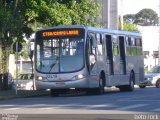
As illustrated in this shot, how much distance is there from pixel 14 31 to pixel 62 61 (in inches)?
207

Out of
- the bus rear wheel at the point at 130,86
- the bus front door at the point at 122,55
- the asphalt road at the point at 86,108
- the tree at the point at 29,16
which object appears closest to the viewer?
the asphalt road at the point at 86,108

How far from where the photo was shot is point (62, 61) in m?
30.8

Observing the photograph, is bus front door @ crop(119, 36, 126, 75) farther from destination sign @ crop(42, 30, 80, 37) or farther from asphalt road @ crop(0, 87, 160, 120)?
asphalt road @ crop(0, 87, 160, 120)

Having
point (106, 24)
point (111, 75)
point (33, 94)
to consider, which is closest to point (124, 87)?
point (111, 75)

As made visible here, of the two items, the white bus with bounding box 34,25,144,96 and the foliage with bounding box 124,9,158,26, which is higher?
the foliage with bounding box 124,9,158,26

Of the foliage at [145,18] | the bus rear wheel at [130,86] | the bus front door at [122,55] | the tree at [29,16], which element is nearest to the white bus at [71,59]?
the bus front door at [122,55]

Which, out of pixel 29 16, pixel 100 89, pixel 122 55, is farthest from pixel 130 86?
pixel 29 16

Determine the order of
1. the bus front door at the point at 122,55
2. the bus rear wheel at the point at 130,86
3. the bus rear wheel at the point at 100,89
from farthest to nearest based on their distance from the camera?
the bus rear wheel at the point at 130,86 → the bus front door at the point at 122,55 → the bus rear wheel at the point at 100,89

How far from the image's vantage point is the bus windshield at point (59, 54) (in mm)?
30625

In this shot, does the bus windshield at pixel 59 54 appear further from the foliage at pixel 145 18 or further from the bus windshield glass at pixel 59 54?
the foliage at pixel 145 18

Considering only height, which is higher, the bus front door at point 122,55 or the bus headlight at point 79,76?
the bus front door at point 122,55

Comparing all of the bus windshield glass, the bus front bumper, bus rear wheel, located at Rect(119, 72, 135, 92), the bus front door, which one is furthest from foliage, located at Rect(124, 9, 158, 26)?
the bus front bumper

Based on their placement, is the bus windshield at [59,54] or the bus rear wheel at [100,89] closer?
the bus windshield at [59,54]

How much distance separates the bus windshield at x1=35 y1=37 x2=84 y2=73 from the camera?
3062 cm
